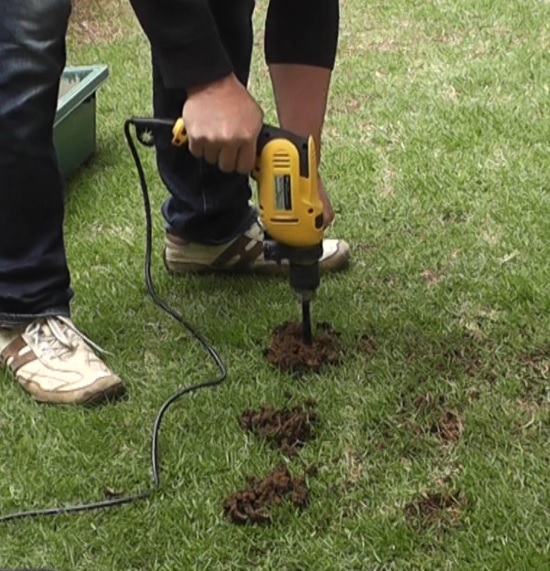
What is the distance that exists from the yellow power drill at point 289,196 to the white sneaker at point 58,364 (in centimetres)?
43

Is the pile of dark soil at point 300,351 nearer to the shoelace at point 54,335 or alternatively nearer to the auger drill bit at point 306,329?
the auger drill bit at point 306,329

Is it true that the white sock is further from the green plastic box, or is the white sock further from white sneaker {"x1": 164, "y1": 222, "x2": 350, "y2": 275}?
the green plastic box

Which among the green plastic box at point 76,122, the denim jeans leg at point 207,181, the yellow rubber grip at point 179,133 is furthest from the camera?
the green plastic box at point 76,122

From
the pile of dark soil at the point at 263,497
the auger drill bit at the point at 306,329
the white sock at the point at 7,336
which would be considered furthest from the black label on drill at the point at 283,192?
the white sock at the point at 7,336

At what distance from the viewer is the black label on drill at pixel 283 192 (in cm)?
183

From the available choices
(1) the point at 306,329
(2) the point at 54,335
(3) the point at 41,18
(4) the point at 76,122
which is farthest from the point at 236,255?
(4) the point at 76,122

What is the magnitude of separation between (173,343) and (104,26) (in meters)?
3.10

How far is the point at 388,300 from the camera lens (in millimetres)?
2285

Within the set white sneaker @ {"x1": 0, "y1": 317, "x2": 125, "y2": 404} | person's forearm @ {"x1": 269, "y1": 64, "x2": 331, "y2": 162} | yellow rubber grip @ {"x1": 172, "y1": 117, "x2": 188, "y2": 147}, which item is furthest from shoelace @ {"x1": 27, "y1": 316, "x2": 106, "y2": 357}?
person's forearm @ {"x1": 269, "y1": 64, "x2": 331, "y2": 162}

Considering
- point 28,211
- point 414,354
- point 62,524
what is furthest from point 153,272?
point 62,524

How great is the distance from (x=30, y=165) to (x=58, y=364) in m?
0.41

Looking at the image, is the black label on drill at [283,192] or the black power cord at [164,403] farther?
the black label on drill at [283,192]

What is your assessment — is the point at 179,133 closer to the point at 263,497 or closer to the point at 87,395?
the point at 87,395

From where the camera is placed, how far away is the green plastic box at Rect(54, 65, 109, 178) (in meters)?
2.99
